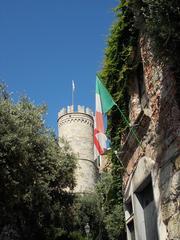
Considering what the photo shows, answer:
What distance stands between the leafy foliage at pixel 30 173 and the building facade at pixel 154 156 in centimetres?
748

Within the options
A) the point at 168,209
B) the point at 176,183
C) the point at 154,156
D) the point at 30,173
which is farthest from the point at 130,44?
the point at 30,173

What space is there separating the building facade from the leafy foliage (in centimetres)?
748

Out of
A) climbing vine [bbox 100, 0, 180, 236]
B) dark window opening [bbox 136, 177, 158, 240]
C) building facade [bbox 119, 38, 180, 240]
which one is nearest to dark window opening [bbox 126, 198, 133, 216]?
building facade [bbox 119, 38, 180, 240]

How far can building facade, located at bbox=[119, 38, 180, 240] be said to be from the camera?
4.56 metres

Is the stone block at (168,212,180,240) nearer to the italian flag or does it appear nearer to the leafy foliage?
the italian flag

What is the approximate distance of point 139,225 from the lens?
5977 mm

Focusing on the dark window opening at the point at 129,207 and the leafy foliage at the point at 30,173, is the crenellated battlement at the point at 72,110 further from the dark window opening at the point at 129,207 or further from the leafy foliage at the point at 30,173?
the dark window opening at the point at 129,207

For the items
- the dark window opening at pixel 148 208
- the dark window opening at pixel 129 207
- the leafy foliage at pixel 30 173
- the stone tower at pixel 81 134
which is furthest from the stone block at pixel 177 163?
the stone tower at pixel 81 134

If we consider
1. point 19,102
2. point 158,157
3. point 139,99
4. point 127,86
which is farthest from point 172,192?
point 19,102

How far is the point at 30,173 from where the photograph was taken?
14969mm

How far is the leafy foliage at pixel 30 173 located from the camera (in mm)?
13648

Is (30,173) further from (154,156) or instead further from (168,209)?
(168,209)

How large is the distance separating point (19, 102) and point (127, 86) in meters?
10.2

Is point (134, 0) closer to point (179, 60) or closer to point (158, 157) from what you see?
point (179, 60)
